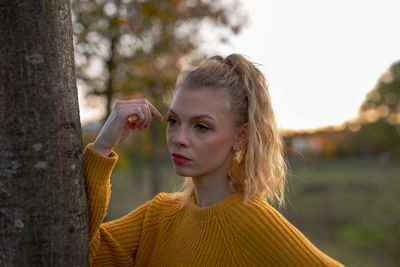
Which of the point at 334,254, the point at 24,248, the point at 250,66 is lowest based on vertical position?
the point at 334,254

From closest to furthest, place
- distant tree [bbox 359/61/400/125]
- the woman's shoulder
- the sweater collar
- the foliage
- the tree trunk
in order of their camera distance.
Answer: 1. the tree trunk
2. the sweater collar
3. the woman's shoulder
4. the foliage
5. distant tree [bbox 359/61/400/125]

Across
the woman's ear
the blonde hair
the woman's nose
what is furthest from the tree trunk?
the woman's ear

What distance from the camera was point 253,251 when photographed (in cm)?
192

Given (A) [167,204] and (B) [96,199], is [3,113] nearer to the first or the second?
(B) [96,199]

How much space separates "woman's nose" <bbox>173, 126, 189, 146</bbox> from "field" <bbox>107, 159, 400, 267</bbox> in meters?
3.65

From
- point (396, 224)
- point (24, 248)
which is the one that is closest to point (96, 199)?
point (24, 248)

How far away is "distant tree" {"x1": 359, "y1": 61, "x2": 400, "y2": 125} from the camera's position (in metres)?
32.6

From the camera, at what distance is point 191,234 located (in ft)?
7.02

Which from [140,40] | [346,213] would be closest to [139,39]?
[140,40]

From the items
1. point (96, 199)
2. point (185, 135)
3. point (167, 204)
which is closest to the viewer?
point (96, 199)

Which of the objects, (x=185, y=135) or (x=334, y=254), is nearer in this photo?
(x=185, y=135)

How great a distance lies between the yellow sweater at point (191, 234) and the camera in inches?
73.3

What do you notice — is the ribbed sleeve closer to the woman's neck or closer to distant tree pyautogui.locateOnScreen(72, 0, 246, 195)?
the woman's neck

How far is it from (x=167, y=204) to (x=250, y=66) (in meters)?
0.95
